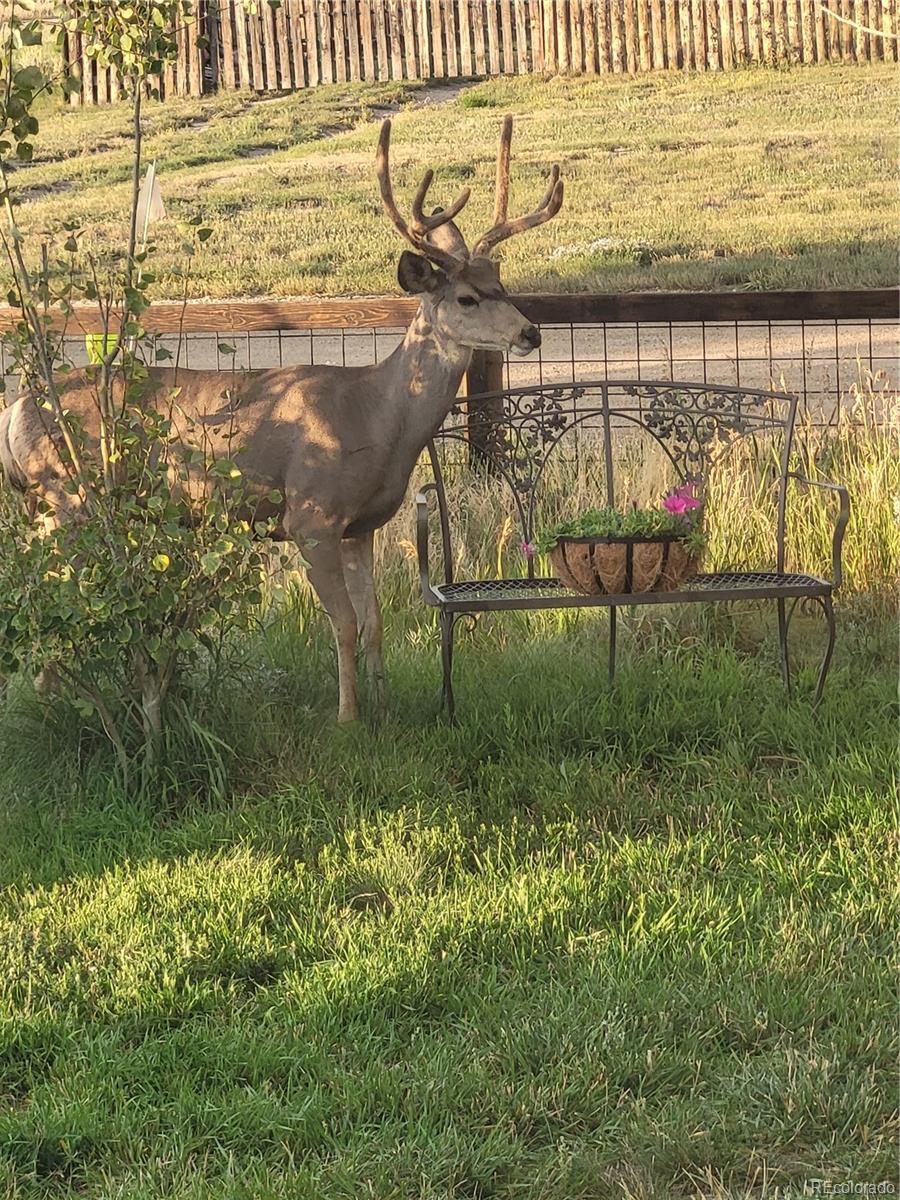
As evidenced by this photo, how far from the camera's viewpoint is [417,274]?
19.2 ft

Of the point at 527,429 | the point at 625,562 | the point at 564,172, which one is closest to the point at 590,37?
the point at 564,172

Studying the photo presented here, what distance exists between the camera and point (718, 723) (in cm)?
570

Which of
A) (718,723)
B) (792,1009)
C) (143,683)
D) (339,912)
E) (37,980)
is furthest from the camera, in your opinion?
(718,723)

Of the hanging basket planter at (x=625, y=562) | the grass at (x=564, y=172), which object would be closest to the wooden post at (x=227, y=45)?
the grass at (x=564, y=172)

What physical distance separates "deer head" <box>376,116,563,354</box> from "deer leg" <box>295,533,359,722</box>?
0.84 metres

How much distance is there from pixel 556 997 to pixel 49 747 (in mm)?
2114

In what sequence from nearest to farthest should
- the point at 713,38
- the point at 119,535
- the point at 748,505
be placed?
the point at 119,535 → the point at 748,505 → the point at 713,38

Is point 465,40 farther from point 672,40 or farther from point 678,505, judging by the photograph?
point 678,505

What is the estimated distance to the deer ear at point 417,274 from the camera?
229 inches

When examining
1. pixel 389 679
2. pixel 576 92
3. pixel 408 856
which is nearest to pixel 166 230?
pixel 576 92

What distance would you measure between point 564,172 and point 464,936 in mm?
19406

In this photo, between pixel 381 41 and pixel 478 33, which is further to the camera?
pixel 478 33

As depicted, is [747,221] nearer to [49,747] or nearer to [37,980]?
[49,747]

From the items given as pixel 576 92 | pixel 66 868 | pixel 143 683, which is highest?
pixel 576 92
